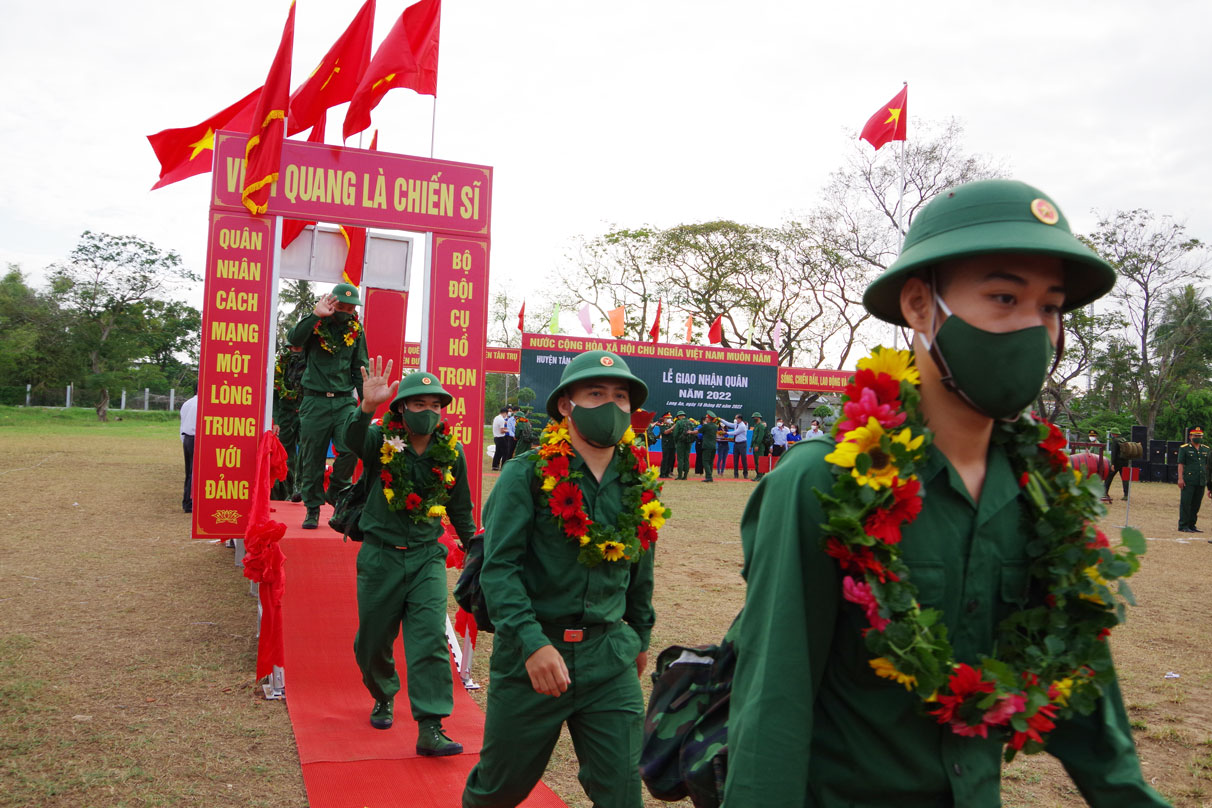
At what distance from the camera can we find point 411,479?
5656 mm

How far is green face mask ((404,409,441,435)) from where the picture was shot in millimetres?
5699

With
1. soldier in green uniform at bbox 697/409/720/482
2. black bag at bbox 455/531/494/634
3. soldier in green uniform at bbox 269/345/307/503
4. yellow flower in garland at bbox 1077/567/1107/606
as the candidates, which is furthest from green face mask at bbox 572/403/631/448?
soldier in green uniform at bbox 697/409/720/482

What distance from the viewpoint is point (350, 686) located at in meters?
6.61

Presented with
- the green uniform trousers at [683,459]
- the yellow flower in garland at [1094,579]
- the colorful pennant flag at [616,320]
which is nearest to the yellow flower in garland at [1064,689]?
the yellow flower in garland at [1094,579]

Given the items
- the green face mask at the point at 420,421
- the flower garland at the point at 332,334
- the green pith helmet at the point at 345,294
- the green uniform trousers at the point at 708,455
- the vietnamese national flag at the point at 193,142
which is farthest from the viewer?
the green uniform trousers at the point at 708,455

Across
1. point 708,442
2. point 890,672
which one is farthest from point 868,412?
point 708,442

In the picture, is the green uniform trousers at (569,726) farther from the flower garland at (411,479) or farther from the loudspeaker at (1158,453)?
the loudspeaker at (1158,453)

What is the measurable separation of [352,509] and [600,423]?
2.65m

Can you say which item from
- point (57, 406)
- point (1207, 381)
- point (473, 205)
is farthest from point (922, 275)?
point (57, 406)

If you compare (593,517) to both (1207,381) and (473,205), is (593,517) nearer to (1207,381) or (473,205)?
(473,205)

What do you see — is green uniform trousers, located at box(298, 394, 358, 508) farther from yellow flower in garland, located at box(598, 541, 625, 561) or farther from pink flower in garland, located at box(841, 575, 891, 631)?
pink flower in garland, located at box(841, 575, 891, 631)

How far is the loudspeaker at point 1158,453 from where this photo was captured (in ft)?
107

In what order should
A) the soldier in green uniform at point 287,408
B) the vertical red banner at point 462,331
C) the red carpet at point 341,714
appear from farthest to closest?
the soldier in green uniform at point 287,408, the vertical red banner at point 462,331, the red carpet at point 341,714

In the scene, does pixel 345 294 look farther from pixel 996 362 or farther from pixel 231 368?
pixel 996 362
